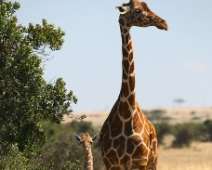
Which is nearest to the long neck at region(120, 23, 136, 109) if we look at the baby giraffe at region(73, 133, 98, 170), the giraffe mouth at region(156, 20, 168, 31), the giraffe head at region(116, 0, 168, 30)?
the giraffe head at region(116, 0, 168, 30)

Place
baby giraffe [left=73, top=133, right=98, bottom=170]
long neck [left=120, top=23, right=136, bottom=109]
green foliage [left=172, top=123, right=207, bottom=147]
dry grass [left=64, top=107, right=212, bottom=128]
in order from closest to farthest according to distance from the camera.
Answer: long neck [left=120, top=23, right=136, bottom=109] < baby giraffe [left=73, top=133, right=98, bottom=170] < green foliage [left=172, top=123, right=207, bottom=147] < dry grass [left=64, top=107, right=212, bottom=128]

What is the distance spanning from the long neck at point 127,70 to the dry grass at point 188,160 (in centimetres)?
1355

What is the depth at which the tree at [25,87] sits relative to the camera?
38.0 ft

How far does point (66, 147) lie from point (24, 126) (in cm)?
1091

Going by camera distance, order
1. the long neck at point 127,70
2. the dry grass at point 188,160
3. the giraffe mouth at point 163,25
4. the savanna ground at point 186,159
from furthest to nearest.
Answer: the savanna ground at point 186,159
the dry grass at point 188,160
the long neck at point 127,70
the giraffe mouth at point 163,25

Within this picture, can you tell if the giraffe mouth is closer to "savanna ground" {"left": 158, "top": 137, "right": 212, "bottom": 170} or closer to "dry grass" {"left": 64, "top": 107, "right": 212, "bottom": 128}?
"savanna ground" {"left": 158, "top": 137, "right": 212, "bottom": 170}

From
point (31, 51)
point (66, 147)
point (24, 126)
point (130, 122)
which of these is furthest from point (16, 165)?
point (66, 147)

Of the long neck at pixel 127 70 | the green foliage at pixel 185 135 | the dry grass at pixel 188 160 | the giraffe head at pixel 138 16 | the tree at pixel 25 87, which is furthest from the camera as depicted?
the green foliage at pixel 185 135

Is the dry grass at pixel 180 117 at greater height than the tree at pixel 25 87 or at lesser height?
lesser

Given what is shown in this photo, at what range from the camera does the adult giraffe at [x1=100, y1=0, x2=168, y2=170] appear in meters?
9.84

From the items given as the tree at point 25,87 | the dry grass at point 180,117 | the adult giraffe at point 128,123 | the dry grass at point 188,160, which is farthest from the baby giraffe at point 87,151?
the dry grass at point 180,117

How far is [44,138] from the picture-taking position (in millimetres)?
13305

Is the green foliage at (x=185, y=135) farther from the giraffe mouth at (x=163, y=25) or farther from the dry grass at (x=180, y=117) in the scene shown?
the dry grass at (x=180, y=117)

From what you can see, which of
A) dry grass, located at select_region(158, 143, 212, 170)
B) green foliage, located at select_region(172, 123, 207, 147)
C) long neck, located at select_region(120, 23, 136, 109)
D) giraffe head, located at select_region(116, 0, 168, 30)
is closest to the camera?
giraffe head, located at select_region(116, 0, 168, 30)
